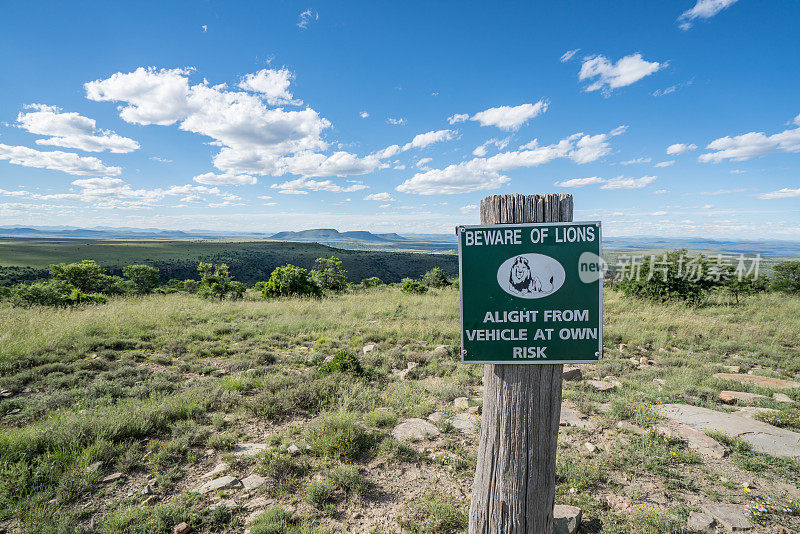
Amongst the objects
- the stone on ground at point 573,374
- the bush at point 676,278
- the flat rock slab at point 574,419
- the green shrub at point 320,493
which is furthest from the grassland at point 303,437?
the bush at point 676,278

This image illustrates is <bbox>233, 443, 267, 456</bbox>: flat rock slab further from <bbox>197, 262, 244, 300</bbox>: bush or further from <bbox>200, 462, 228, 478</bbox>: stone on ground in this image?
<bbox>197, 262, 244, 300</bbox>: bush

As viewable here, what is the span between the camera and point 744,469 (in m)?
3.58

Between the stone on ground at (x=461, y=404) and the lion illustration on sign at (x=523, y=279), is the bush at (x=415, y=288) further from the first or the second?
the lion illustration on sign at (x=523, y=279)

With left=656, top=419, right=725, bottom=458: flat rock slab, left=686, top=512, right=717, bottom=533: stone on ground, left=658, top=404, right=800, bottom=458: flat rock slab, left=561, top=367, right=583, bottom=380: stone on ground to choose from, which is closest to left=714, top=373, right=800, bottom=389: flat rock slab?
left=658, top=404, right=800, bottom=458: flat rock slab

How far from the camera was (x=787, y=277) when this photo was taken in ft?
54.5

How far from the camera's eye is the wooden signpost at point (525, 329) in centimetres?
200

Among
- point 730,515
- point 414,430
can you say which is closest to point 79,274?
point 414,430

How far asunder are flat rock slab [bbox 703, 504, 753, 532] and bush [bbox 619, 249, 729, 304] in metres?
13.1

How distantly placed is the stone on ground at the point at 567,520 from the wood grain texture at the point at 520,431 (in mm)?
800

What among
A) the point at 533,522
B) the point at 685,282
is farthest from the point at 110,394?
the point at 685,282

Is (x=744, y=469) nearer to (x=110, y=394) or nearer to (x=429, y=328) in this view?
(x=429, y=328)

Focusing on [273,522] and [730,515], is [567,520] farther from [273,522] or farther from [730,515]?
[273,522]

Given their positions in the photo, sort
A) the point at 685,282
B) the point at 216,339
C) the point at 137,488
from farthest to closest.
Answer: the point at 685,282 < the point at 216,339 < the point at 137,488

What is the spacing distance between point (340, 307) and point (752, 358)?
11480mm
